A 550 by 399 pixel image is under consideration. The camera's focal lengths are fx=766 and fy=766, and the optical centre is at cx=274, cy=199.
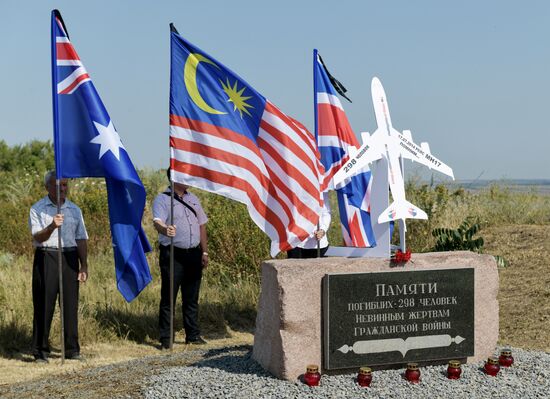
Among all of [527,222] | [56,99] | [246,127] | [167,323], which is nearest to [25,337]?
[167,323]

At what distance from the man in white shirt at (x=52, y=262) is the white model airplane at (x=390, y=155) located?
2843 millimetres

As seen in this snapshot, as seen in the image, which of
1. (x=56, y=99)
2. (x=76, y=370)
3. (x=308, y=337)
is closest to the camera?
(x=308, y=337)

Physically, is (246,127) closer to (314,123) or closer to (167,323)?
(314,123)

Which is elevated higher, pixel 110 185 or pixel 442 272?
pixel 110 185

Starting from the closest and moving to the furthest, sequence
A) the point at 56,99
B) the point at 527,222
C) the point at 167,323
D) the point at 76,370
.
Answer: the point at 76,370, the point at 56,99, the point at 167,323, the point at 527,222

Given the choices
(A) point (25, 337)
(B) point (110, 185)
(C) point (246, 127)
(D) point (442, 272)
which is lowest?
(A) point (25, 337)

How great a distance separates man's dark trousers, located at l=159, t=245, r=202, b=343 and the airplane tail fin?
8.41ft

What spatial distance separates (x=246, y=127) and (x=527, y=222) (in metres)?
10.5

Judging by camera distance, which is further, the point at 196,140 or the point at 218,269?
the point at 218,269

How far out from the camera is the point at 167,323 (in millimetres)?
8375

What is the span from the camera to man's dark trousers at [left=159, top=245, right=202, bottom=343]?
8.20m

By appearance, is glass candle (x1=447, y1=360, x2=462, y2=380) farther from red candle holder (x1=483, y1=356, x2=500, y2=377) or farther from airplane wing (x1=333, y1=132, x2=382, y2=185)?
airplane wing (x1=333, y1=132, x2=382, y2=185)

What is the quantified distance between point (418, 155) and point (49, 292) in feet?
12.8

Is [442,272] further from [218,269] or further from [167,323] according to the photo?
[218,269]
